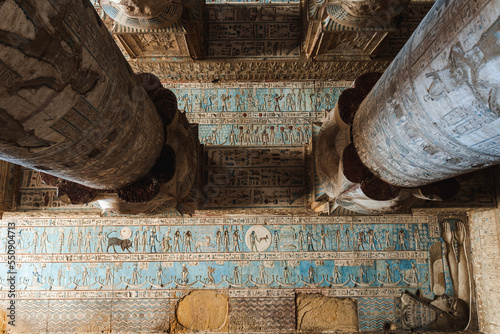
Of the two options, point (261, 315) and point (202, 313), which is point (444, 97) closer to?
point (261, 315)

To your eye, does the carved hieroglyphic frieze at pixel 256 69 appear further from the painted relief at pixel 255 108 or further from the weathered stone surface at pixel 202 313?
the weathered stone surface at pixel 202 313

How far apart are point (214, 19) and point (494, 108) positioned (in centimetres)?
445

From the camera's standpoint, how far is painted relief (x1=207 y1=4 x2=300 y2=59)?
4.68 meters

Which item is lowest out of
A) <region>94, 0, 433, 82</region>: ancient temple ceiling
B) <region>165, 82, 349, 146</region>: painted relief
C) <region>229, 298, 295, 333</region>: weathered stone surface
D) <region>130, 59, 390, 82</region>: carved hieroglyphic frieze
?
<region>229, 298, 295, 333</region>: weathered stone surface

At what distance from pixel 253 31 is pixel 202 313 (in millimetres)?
4482

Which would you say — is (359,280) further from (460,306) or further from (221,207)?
(221,207)

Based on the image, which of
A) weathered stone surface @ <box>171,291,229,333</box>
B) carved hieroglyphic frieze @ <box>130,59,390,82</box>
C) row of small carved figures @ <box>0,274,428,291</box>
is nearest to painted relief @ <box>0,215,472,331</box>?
row of small carved figures @ <box>0,274,428,291</box>

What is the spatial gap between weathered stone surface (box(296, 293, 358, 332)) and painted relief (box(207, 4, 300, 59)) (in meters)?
3.83

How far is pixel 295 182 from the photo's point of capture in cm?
437

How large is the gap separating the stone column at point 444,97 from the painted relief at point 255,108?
9.42ft

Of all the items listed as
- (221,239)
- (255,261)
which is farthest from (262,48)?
(255,261)

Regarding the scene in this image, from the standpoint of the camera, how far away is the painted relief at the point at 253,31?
15.4ft

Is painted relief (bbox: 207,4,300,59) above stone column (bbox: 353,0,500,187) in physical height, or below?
above

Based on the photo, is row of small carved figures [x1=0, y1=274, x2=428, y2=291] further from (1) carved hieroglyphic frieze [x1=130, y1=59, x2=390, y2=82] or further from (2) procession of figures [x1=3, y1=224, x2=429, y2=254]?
(1) carved hieroglyphic frieze [x1=130, y1=59, x2=390, y2=82]
